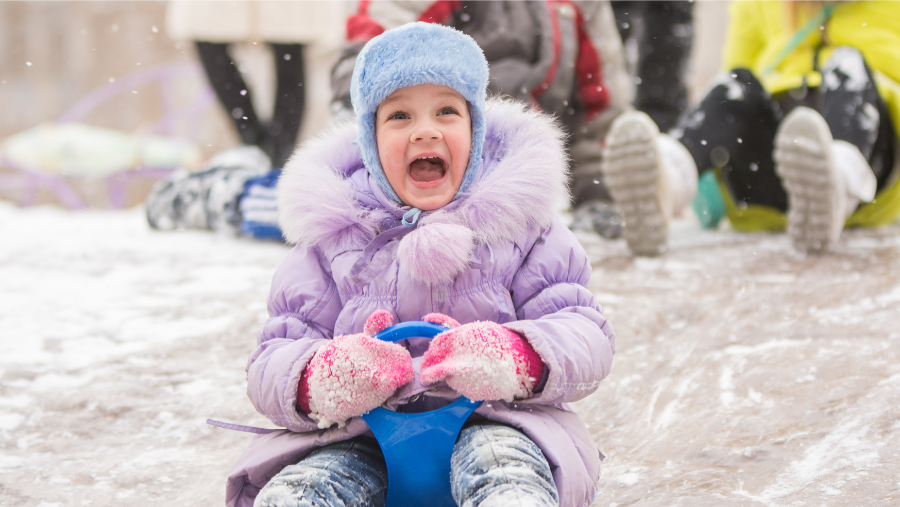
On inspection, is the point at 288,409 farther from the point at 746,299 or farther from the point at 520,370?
the point at 746,299

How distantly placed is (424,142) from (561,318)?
301 mm

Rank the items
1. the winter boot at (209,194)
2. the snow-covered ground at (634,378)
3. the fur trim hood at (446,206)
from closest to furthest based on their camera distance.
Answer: the fur trim hood at (446,206) → the snow-covered ground at (634,378) → the winter boot at (209,194)

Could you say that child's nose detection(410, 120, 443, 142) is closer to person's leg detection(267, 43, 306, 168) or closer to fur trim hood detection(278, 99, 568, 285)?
fur trim hood detection(278, 99, 568, 285)

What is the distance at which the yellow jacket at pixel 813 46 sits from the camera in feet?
7.95

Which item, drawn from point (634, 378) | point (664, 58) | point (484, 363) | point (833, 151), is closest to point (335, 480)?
point (484, 363)

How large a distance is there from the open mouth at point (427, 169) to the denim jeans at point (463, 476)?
0.35 metres

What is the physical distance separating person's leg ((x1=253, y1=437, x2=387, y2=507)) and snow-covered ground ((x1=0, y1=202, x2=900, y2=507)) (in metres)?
0.27

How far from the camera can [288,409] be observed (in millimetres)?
867

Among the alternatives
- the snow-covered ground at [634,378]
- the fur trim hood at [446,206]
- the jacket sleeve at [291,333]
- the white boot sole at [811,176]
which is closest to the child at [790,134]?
the white boot sole at [811,176]

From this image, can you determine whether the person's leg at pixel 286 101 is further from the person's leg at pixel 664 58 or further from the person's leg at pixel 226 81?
the person's leg at pixel 664 58

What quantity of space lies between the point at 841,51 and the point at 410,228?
2.01 m

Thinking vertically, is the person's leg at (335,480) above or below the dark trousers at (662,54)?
below

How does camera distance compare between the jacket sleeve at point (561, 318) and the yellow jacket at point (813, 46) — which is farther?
the yellow jacket at point (813, 46)

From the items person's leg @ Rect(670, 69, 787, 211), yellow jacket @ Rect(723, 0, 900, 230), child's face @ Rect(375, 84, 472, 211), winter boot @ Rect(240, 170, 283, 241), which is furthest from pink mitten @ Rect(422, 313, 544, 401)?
yellow jacket @ Rect(723, 0, 900, 230)
